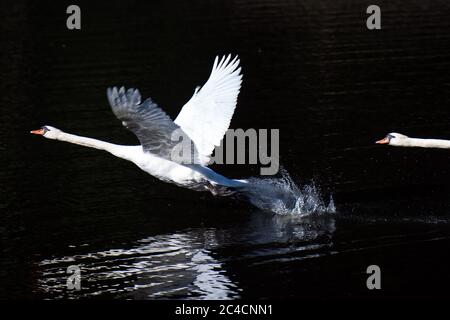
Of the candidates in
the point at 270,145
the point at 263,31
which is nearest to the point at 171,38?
the point at 263,31

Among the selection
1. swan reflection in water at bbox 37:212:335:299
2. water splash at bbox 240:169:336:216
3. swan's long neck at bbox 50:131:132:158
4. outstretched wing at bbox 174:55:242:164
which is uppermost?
outstretched wing at bbox 174:55:242:164

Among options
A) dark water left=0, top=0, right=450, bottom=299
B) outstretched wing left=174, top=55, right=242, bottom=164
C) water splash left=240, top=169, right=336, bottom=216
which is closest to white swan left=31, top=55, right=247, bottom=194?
outstretched wing left=174, top=55, right=242, bottom=164

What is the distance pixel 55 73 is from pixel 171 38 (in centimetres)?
599

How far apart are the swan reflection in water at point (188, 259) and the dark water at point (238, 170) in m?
0.03

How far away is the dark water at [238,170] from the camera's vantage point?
13016mm

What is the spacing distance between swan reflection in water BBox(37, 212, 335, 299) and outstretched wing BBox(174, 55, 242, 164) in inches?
58.1

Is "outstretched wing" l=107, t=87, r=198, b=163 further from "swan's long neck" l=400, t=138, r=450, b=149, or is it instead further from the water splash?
"swan's long neck" l=400, t=138, r=450, b=149

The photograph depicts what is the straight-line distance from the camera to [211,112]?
15141 mm

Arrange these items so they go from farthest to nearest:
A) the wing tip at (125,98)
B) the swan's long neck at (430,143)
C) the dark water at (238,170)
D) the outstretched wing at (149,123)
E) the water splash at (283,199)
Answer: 1. the water splash at (283,199)
2. the swan's long neck at (430,143)
3. the dark water at (238,170)
4. the outstretched wing at (149,123)
5. the wing tip at (125,98)

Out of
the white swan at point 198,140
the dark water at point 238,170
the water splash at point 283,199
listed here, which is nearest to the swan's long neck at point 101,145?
the white swan at point 198,140

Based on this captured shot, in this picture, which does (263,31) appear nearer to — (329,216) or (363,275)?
(329,216)

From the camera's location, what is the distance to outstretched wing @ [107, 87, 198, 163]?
41.9 feet

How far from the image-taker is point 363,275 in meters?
12.8

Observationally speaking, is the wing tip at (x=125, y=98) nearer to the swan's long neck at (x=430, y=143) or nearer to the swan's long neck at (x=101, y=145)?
the swan's long neck at (x=101, y=145)
